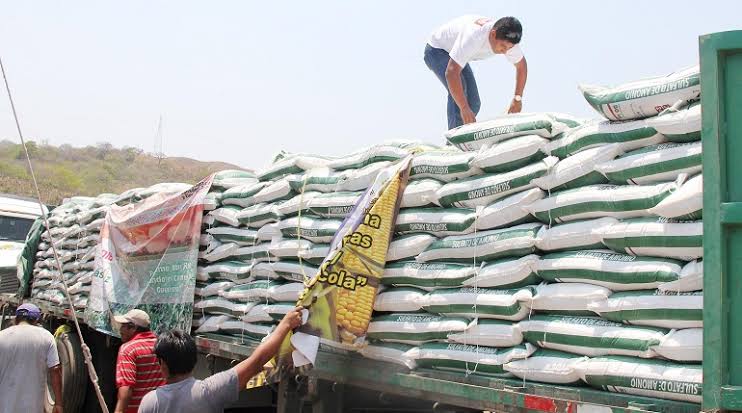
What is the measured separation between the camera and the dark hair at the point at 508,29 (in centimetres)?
526

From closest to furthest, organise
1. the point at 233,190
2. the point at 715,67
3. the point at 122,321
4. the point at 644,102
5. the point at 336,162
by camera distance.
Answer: the point at 715,67
the point at 644,102
the point at 336,162
the point at 122,321
the point at 233,190

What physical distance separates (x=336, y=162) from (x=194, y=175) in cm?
4918

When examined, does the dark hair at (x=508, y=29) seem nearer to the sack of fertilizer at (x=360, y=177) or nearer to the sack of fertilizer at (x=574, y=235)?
the sack of fertilizer at (x=360, y=177)

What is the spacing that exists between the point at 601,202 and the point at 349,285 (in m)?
1.21

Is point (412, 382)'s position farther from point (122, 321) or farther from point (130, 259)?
point (130, 259)

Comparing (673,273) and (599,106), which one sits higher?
(599,106)

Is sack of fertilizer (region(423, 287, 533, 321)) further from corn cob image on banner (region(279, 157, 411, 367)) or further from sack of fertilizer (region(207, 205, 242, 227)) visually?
sack of fertilizer (region(207, 205, 242, 227))

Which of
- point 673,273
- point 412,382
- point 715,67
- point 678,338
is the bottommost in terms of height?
point 412,382

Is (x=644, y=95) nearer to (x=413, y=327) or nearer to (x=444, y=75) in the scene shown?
(x=413, y=327)

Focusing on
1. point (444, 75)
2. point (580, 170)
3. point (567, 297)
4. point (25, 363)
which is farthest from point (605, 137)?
point (25, 363)

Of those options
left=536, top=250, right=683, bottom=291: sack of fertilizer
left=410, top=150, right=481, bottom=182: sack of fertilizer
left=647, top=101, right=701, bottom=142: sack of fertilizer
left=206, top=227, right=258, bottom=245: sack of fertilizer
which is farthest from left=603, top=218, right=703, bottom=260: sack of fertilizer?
left=206, top=227, right=258, bottom=245: sack of fertilizer

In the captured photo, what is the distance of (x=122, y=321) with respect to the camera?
16.5 ft

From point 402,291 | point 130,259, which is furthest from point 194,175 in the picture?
point 402,291

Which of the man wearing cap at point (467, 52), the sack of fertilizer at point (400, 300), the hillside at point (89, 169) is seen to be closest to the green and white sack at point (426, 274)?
the sack of fertilizer at point (400, 300)
